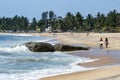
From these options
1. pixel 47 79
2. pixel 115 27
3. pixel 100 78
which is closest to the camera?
pixel 100 78

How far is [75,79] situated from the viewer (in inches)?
534

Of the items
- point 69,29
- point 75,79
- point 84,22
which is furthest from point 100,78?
point 69,29

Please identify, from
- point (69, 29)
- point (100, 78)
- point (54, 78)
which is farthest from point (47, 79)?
point (69, 29)

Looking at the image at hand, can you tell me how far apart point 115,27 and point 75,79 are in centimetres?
11961

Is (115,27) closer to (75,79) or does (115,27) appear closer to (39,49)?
(39,49)

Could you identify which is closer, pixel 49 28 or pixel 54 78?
pixel 54 78

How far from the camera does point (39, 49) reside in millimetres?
31109

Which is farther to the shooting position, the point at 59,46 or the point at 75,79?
the point at 59,46

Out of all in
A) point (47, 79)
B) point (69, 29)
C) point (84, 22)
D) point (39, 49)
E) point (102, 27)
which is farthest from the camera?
point (69, 29)

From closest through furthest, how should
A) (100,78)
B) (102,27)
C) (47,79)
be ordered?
(100,78) → (47,79) → (102,27)

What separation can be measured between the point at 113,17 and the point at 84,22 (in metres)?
22.7

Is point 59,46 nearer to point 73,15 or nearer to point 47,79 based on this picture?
point 47,79

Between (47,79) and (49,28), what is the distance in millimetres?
168866

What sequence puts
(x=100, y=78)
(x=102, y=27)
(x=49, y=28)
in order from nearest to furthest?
(x=100, y=78) < (x=102, y=27) < (x=49, y=28)
